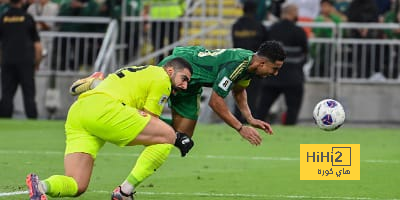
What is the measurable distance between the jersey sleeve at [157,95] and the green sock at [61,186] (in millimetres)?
1053

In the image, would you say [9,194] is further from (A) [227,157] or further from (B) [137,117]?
(A) [227,157]

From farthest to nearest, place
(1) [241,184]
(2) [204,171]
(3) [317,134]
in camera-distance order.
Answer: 1. (3) [317,134]
2. (2) [204,171]
3. (1) [241,184]

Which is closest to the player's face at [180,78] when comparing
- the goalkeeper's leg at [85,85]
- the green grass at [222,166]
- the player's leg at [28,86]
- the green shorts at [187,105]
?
the goalkeeper's leg at [85,85]

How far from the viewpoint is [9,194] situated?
482 inches

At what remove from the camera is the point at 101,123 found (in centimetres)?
A: 1115

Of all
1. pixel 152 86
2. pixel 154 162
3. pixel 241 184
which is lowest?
pixel 241 184

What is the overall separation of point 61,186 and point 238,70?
10.4ft

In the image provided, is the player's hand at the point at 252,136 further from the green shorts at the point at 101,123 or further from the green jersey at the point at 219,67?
the green shorts at the point at 101,123

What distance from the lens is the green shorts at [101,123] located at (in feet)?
36.6

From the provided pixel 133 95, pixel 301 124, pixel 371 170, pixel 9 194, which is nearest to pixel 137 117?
pixel 133 95

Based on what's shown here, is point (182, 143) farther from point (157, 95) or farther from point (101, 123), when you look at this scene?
point (101, 123)

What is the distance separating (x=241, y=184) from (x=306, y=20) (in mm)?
13351

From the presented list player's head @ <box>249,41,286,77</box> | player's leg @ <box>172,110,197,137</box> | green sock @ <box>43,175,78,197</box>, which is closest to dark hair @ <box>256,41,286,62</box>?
player's head @ <box>249,41,286,77</box>

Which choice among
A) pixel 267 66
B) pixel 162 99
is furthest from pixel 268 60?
pixel 162 99
